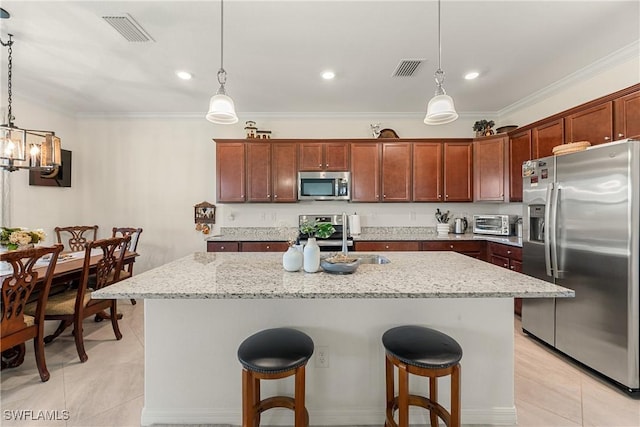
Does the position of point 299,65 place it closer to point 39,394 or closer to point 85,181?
point 39,394

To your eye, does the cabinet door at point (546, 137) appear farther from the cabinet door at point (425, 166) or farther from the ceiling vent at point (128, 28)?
the ceiling vent at point (128, 28)

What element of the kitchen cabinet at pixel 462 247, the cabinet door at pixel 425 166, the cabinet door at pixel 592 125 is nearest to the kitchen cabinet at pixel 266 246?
the kitchen cabinet at pixel 462 247

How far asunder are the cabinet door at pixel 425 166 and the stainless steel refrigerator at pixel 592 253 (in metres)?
1.41

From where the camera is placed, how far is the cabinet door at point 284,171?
4180mm

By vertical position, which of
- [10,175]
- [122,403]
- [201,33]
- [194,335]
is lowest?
[122,403]

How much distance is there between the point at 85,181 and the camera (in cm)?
453

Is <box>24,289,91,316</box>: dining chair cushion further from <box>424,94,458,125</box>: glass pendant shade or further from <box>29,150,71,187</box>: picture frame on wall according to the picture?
<box>424,94,458,125</box>: glass pendant shade

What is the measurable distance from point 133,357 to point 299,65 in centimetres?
329

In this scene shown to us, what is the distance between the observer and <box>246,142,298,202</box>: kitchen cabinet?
4.17 metres

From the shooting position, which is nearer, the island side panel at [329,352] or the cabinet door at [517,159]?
the island side panel at [329,352]

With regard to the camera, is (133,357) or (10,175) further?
(10,175)

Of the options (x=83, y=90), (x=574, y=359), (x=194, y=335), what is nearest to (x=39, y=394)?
(x=194, y=335)

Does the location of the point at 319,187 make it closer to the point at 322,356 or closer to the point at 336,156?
the point at 336,156

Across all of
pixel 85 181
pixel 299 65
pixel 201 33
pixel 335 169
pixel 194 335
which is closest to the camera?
pixel 194 335
